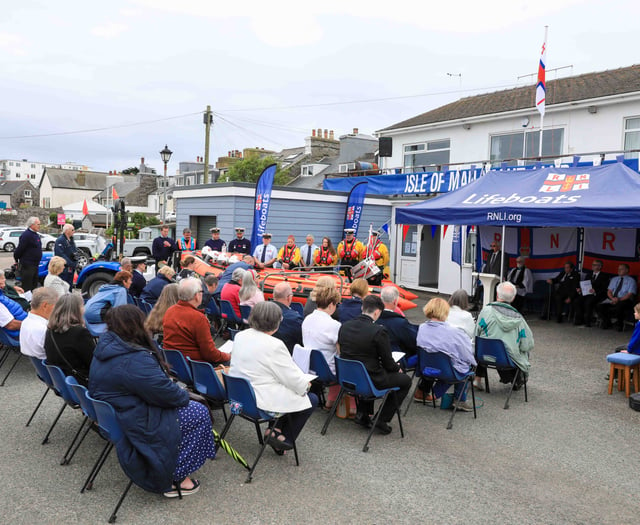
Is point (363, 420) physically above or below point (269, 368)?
below

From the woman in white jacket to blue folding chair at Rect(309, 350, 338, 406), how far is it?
0.87 metres

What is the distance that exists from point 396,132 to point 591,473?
612 inches

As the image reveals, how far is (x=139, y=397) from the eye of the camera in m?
3.57

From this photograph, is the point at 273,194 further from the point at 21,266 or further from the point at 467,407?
the point at 467,407

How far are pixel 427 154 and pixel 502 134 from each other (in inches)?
107

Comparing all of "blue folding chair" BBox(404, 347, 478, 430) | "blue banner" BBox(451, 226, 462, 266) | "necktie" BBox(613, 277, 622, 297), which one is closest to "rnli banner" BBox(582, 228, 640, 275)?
"necktie" BBox(613, 277, 622, 297)

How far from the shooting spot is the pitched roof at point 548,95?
47.7ft

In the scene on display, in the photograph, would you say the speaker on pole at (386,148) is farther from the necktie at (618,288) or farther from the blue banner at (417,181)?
the necktie at (618,288)

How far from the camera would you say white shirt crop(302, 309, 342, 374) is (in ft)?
17.3

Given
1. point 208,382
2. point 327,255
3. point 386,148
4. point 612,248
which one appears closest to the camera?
point 208,382

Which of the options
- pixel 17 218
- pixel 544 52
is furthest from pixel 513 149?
pixel 17 218

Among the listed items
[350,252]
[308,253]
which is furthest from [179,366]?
[308,253]

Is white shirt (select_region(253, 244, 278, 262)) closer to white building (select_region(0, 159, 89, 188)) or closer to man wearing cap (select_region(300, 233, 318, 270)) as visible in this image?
man wearing cap (select_region(300, 233, 318, 270))

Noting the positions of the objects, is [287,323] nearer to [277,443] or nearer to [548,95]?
[277,443]
